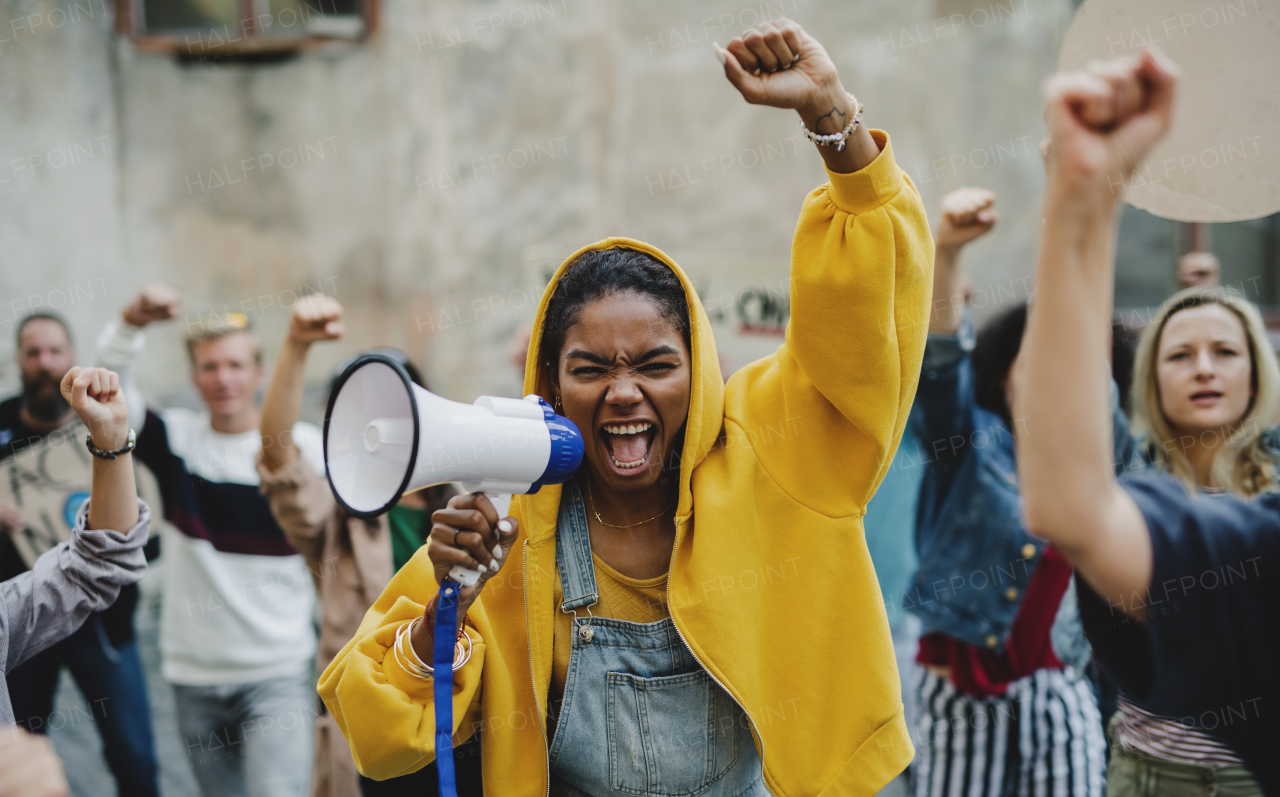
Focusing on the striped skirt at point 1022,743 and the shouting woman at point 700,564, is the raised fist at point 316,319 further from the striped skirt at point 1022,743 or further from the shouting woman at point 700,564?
the striped skirt at point 1022,743

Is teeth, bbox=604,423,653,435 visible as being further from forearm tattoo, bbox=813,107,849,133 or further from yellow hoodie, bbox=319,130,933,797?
forearm tattoo, bbox=813,107,849,133

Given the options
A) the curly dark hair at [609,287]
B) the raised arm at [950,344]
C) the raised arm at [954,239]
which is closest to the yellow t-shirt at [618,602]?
the curly dark hair at [609,287]

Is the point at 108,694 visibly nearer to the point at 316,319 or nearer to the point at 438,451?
the point at 316,319

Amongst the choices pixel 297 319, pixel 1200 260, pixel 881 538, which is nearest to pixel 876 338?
pixel 297 319

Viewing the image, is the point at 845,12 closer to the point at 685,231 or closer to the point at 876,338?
the point at 685,231

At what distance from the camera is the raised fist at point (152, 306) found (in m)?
3.07

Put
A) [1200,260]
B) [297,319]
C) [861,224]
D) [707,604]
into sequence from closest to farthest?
[861,224]
[707,604]
[297,319]
[1200,260]

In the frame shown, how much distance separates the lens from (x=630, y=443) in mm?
1902

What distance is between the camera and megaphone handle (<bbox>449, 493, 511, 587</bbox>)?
5.49ft

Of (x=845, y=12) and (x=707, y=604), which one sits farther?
(x=845, y=12)

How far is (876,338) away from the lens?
65.2 inches

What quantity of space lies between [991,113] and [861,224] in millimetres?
4822

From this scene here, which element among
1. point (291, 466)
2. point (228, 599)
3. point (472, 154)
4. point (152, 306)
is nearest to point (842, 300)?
point (291, 466)

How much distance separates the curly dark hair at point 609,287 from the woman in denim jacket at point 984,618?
1.18m
